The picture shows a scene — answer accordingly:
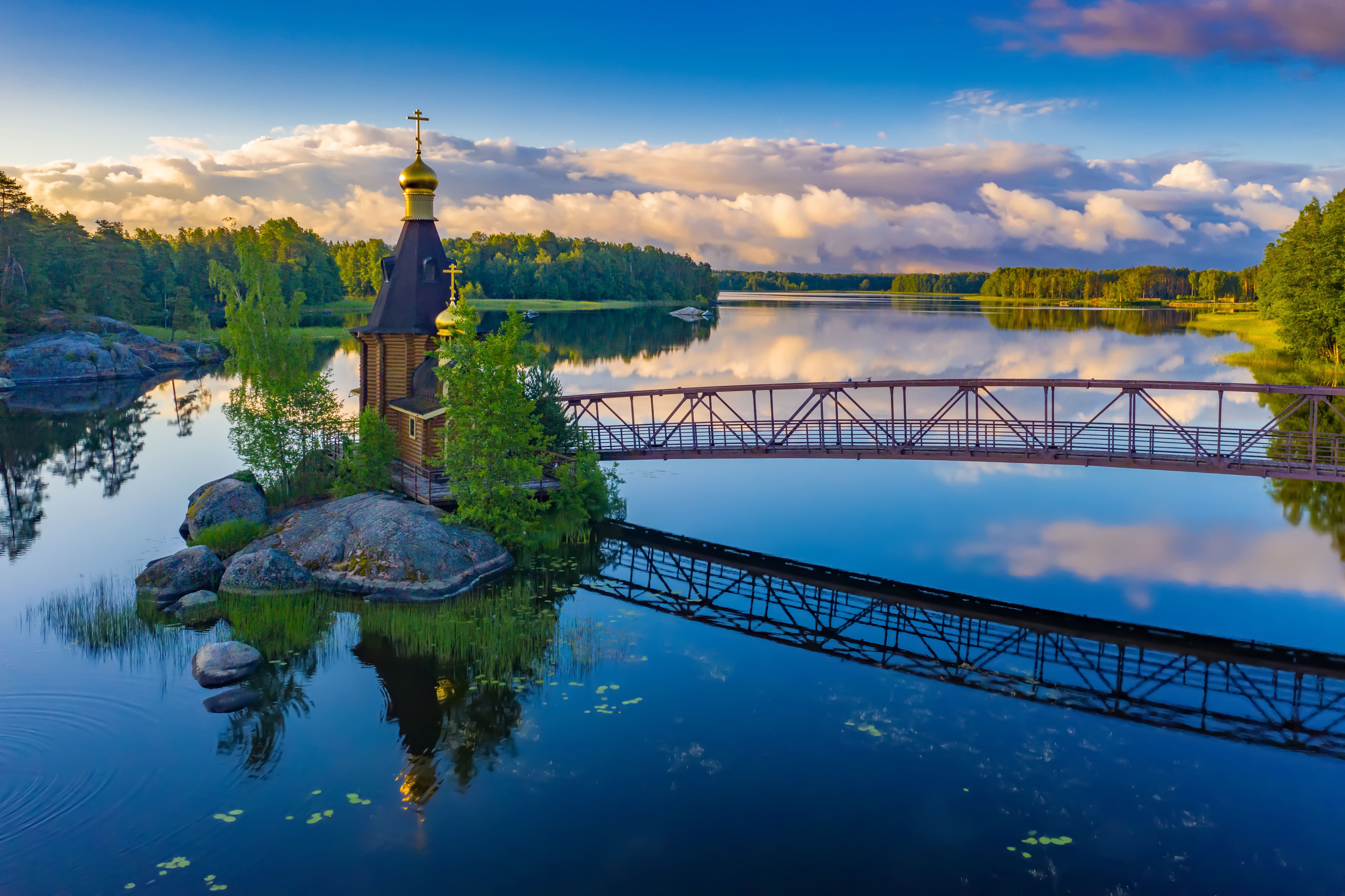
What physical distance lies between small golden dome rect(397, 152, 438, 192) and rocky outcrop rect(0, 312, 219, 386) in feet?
200

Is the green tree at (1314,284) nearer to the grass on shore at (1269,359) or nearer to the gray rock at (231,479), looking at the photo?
the grass on shore at (1269,359)

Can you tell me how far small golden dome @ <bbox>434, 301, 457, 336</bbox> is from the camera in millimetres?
31031

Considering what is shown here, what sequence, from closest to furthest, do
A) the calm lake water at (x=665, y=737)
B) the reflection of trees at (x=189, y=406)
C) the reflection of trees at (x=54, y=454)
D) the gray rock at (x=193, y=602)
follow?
the calm lake water at (x=665, y=737), the gray rock at (x=193, y=602), the reflection of trees at (x=54, y=454), the reflection of trees at (x=189, y=406)

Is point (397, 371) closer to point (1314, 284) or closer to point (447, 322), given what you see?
point (447, 322)

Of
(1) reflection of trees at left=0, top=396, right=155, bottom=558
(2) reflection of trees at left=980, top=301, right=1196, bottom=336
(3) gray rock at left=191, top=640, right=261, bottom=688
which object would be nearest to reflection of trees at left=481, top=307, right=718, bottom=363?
(1) reflection of trees at left=0, top=396, right=155, bottom=558

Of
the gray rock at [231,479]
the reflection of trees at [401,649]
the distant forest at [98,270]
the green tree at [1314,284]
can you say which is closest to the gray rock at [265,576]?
the reflection of trees at [401,649]

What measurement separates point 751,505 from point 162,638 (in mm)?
22192

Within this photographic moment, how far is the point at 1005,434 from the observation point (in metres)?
44.5

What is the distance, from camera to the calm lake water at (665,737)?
1402cm

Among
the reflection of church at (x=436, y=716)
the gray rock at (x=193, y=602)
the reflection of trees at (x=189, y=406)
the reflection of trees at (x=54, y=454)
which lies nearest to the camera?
the reflection of church at (x=436, y=716)

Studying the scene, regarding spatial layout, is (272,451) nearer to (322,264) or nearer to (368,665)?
(368,665)

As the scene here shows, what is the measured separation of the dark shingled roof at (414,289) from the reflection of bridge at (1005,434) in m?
6.34

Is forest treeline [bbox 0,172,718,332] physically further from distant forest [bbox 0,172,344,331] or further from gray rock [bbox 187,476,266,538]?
gray rock [bbox 187,476,266,538]

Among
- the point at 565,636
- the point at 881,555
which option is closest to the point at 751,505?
the point at 881,555
